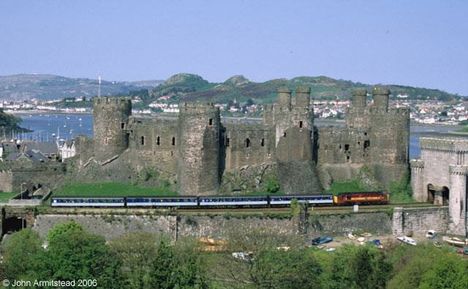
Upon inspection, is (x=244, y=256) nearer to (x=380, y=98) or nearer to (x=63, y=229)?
(x=63, y=229)

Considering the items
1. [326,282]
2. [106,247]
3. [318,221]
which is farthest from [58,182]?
[326,282]

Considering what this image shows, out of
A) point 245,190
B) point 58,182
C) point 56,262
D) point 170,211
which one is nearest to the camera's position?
point 56,262

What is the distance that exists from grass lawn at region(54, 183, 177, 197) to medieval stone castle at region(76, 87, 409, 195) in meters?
0.67

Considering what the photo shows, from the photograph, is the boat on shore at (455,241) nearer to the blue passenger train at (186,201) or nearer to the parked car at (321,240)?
the parked car at (321,240)

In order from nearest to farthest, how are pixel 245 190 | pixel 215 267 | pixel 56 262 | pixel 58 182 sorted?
pixel 56 262, pixel 215 267, pixel 245 190, pixel 58 182

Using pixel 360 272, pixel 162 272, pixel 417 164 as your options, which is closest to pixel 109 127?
pixel 417 164

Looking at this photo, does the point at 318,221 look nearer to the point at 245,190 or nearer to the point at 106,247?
the point at 245,190

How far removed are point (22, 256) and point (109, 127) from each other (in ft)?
51.3

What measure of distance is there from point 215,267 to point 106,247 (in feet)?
14.6

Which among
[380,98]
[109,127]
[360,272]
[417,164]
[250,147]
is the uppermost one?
[380,98]

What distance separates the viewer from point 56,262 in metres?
35.7

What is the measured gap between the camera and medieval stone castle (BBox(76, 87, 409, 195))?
5147 centimetres

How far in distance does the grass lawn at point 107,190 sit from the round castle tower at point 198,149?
1354mm

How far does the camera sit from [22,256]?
39531 mm
